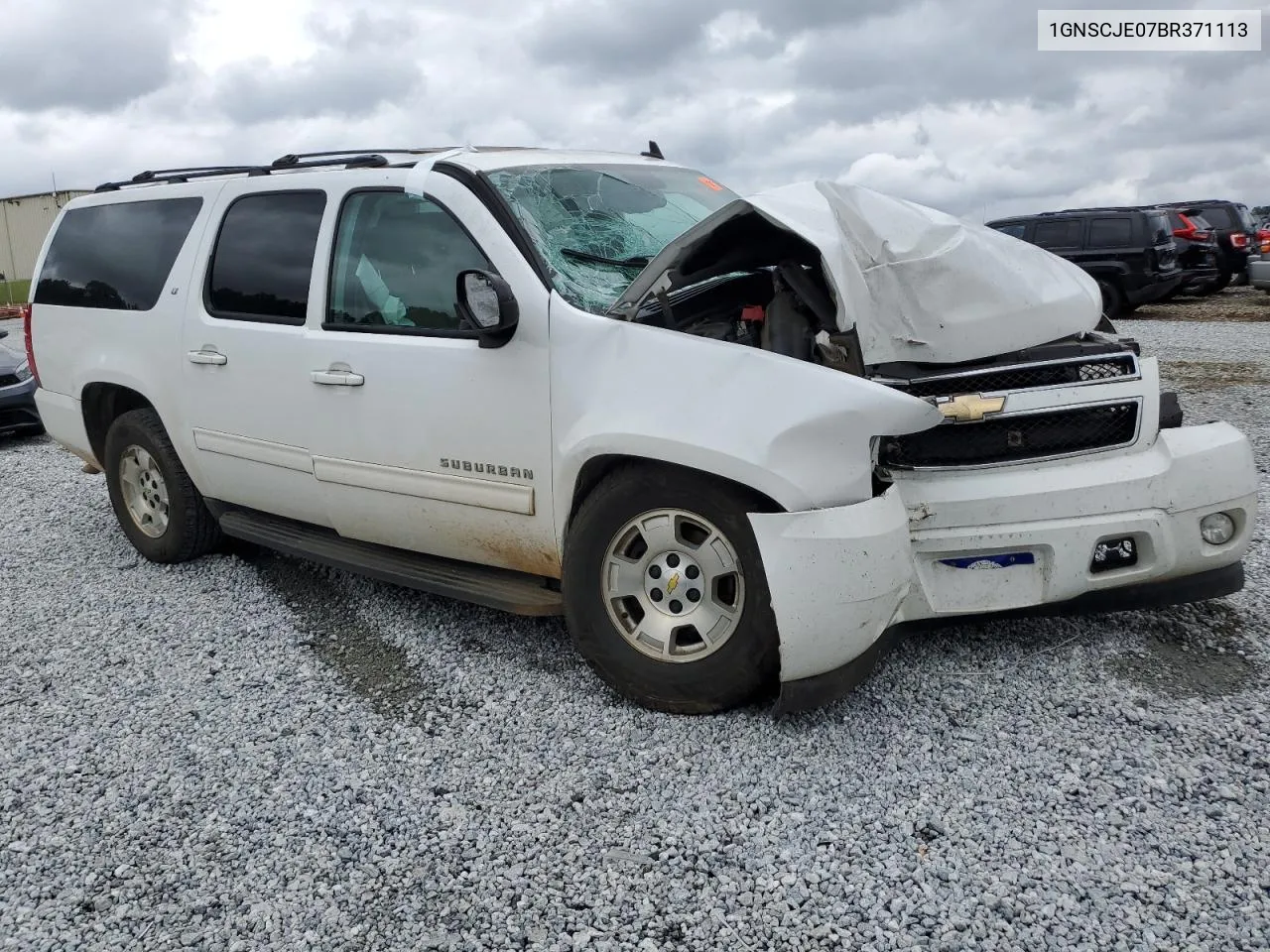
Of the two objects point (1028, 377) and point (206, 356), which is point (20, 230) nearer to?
point (206, 356)

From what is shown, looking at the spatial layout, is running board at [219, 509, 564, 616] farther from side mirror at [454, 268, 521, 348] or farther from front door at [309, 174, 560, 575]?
side mirror at [454, 268, 521, 348]

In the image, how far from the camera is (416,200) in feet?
12.4

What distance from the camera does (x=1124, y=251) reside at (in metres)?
14.8

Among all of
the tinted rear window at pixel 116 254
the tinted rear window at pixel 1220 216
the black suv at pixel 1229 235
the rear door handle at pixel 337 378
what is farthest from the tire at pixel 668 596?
the tinted rear window at pixel 1220 216

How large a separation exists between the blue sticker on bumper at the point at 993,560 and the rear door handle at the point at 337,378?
2208 mm

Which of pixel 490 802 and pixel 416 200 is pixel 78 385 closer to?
pixel 416 200

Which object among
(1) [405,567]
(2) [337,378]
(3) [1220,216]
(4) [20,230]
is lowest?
(1) [405,567]

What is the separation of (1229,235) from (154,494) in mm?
18775

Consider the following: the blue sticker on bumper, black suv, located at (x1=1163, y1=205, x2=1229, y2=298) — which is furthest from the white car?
black suv, located at (x1=1163, y1=205, x2=1229, y2=298)

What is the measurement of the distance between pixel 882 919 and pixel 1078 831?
0.64 m

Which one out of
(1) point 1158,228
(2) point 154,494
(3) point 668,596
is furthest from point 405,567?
(1) point 1158,228

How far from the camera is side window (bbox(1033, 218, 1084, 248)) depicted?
1530cm

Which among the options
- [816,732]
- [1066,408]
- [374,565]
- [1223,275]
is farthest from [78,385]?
[1223,275]

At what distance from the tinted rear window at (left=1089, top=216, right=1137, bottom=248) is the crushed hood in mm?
12872
